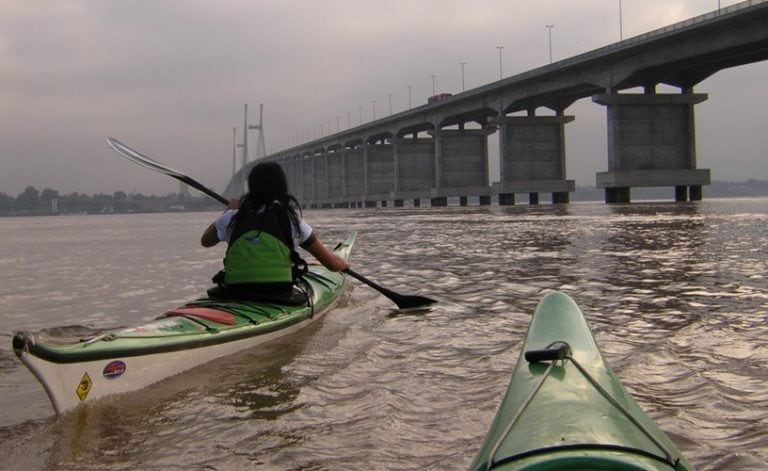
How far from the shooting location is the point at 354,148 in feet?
335

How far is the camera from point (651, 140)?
142 ft

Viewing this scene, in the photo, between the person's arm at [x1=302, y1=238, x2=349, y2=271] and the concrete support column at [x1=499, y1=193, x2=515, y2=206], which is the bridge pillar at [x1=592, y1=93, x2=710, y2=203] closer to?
the concrete support column at [x1=499, y1=193, x2=515, y2=206]

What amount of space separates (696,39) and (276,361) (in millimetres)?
36968

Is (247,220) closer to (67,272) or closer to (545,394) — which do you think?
(545,394)

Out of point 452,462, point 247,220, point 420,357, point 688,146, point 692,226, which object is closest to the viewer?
point 452,462

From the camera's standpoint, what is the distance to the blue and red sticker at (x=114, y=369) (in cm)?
383

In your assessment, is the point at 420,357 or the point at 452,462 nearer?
the point at 452,462

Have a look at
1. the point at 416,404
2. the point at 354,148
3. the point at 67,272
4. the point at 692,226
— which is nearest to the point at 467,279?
the point at 416,404

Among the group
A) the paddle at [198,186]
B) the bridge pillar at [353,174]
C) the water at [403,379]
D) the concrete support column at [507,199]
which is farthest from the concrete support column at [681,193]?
the bridge pillar at [353,174]

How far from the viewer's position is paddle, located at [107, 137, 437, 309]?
7.17 meters

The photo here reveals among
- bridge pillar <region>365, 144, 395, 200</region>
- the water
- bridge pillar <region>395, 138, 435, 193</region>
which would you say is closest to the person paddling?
the water

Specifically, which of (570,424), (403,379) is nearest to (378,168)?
(403,379)

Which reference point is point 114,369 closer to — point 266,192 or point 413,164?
point 266,192

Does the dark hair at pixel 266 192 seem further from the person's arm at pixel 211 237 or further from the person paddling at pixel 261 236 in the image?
the person's arm at pixel 211 237
